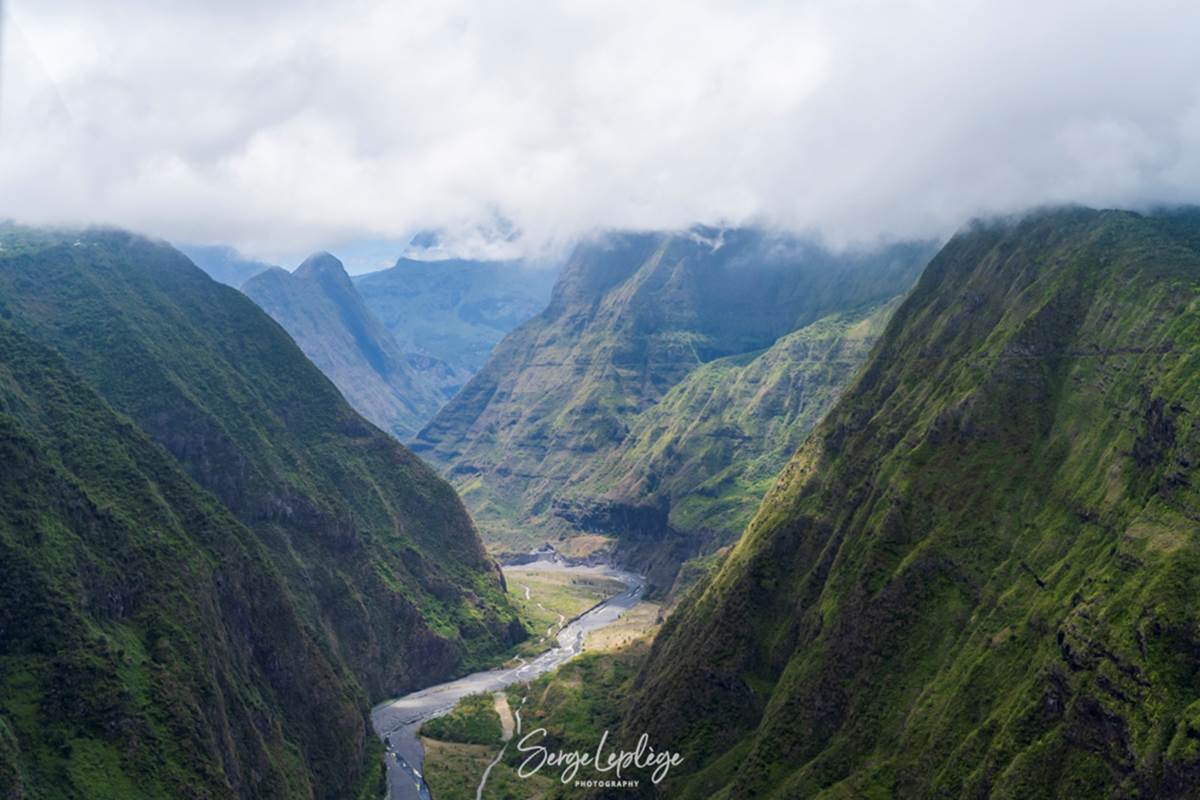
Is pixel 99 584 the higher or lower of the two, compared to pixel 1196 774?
higher

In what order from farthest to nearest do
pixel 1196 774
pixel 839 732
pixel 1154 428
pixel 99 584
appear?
1. pixel 99 584
2. pixel 839 732
3. pixel 1154 428
4. pixel 1196 774

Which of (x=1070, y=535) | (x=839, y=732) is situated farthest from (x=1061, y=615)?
(x=839, y=732)

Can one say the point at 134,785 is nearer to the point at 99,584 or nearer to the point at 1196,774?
the point at 99,584

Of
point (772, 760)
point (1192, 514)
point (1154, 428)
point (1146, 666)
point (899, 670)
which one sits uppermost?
point (1154, 428)

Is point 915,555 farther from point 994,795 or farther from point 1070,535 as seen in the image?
point 994,795

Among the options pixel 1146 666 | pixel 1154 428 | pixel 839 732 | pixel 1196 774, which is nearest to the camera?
pixel 1196 774

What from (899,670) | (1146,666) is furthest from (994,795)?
(899,670)

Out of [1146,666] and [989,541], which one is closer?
[1146,666]

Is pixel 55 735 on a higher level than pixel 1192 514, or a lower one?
lower

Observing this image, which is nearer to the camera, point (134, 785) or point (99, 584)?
point (134, 785)
